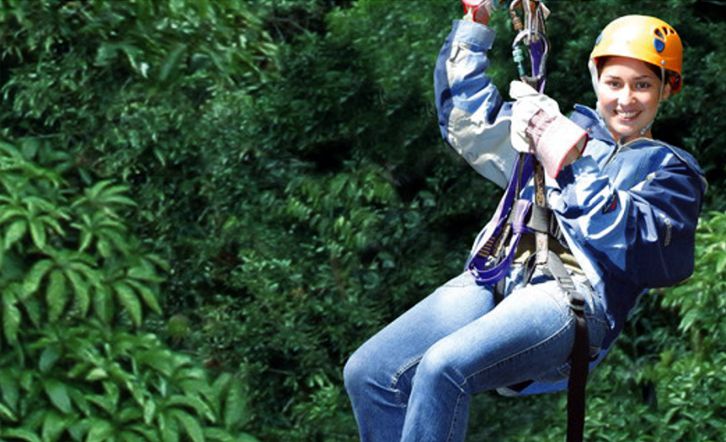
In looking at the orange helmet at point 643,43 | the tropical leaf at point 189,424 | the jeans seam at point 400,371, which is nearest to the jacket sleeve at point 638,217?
the orange helmet at point 643,43

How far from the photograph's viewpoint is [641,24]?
Answer: 4.42 metres

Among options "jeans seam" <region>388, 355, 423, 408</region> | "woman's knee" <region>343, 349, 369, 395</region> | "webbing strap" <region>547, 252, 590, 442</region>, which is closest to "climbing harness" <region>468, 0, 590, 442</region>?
"webbing strap" <region>547, 252, 590, 442</region>

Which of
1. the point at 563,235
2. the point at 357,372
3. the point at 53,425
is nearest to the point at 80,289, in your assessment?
the point at 53,425

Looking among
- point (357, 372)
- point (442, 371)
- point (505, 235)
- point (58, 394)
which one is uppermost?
point (505, 235)

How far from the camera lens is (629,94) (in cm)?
445

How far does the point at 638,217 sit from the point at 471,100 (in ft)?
2.10

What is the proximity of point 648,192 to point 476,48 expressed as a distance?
66 centimetres

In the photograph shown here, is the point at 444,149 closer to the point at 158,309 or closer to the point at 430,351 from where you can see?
the point at 158,309

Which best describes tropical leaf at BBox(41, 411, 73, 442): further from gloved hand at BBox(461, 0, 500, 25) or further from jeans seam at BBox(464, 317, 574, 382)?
gloved hand at BBox(461, 0, 500, 25)

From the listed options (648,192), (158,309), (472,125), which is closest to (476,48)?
(472,125)

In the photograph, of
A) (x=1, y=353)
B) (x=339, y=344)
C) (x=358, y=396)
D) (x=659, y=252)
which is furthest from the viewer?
(x=339, y=344)

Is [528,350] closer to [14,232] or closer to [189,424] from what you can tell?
[189,424]

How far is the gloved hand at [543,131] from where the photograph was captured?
13.6ft

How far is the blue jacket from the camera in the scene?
4188 mm
